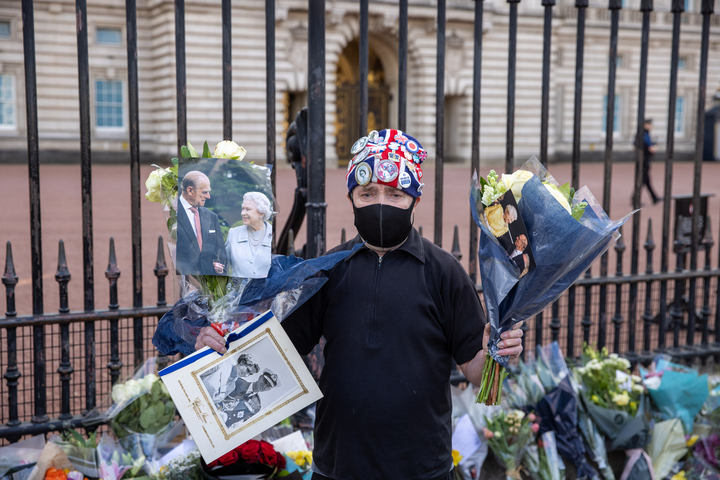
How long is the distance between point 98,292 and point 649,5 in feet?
17.3

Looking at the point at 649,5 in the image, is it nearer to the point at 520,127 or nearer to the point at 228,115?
the point at 228,115

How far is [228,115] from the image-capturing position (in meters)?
3.01

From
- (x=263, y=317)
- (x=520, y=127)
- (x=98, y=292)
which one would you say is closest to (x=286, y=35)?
(x=520, y=127)

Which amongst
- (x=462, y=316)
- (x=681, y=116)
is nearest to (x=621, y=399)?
(x=462, y=316)

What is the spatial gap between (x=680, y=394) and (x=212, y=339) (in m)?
2.52

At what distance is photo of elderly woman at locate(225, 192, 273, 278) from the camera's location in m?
1.86

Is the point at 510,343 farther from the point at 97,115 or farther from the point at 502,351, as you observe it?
the point at 97,115

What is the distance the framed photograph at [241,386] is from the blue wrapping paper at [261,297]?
5 cm

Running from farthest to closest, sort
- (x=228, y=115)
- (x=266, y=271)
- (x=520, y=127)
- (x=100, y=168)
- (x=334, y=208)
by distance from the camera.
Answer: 1. (x=520, y=127)
2. (x=100, y=168)
3. (x=334, y=208)
4. (x=228, y=115)
5. (x=266, y=271)

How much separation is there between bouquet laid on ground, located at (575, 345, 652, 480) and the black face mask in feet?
5.67

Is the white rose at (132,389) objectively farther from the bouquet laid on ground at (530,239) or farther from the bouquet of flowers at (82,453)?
the bouquet laid on ground at (530,239)

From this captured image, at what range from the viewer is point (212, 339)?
1.87 m

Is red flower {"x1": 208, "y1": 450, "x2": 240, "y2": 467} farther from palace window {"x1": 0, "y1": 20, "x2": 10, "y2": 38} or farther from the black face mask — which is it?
palace window {"x1": 0, "y1": 20, "x2": 10, "y2": 38}

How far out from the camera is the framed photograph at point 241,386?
6.20ft
